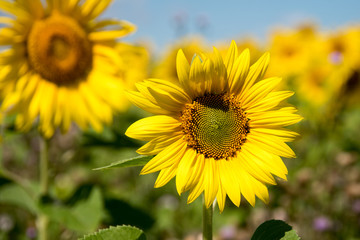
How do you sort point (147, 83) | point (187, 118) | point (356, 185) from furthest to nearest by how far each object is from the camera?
point (356, 185) < point (187, 118) < point (147, 83)

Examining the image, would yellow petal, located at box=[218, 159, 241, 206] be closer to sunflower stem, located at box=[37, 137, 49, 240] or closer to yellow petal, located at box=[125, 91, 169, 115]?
yellow petal, located at box=[125, 91, 169, 115]

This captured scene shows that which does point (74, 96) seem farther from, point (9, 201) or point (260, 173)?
point (260, 173)

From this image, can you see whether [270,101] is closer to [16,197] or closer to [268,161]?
[268,161]

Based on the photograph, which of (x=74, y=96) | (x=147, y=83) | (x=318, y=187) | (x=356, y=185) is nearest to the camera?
(x=147, y=83)

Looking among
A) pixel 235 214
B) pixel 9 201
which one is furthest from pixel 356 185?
pixel 9 201

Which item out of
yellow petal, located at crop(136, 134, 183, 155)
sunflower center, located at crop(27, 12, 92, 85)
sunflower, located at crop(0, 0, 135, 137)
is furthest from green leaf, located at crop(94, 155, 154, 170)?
sunflower center, located at crop(27, 12, 92, 85)
